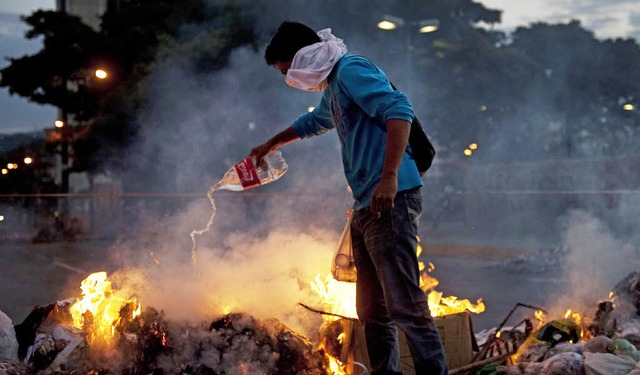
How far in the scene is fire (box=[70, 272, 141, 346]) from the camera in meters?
3.27

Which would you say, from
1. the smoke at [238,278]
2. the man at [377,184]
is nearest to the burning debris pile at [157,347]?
the smoke at [238,278]

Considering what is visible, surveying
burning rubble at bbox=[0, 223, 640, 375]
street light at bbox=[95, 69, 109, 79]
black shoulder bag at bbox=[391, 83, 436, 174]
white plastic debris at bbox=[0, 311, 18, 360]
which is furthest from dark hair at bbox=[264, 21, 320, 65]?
street light at bbox=[95, 69, 109, 79]

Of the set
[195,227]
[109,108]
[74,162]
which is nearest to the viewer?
[195,227]

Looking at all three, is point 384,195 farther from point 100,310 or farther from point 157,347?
point 100,310

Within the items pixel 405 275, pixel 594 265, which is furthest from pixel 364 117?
pixel 594 265

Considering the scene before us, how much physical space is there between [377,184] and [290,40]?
2.62 feet

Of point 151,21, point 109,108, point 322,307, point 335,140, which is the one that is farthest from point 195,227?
point 151,21

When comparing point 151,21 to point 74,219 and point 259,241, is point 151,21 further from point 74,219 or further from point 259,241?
point 259,241

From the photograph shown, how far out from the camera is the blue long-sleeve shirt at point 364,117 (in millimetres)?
2398

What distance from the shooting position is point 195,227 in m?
6.00

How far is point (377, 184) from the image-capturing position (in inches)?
95.9

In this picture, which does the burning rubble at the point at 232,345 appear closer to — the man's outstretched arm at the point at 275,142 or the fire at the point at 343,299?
the fire at the point at 343,299

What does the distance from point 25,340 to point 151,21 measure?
15184mm

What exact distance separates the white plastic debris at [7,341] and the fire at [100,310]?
340 millimetres
